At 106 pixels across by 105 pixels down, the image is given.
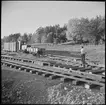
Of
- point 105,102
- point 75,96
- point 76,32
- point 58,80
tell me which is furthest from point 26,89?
point 76,32

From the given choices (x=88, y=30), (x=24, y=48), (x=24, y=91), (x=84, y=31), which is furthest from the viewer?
(x=88, y=30)

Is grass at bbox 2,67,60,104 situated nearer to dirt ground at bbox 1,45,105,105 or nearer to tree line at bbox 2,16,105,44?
dirt ground at bbox 1,45,105,105

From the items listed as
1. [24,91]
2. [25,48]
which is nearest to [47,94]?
[24,91]

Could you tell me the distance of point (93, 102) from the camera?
4582 millimetres

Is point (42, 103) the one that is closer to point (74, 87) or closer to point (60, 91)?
point (60, 91)

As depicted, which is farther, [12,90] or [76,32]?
[76,32]

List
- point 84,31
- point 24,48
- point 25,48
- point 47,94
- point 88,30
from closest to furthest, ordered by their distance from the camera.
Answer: point 47,94, point 25,48, point 24,48, point 84,31, point 88,30

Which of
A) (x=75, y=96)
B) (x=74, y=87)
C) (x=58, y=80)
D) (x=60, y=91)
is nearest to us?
(x=75, y=96)

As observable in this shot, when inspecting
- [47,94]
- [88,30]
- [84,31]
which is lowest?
[47,94]

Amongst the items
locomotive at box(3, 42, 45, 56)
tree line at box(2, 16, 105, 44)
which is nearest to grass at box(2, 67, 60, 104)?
locomotive at box(3, 42, 45, 56)

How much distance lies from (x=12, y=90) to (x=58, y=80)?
7.40 feet

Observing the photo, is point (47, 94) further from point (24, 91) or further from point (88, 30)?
point (88, 30)

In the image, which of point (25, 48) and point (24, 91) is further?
point (25, 48)

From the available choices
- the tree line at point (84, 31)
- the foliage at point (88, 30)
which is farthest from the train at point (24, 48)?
the foliage at point (88, 30)
